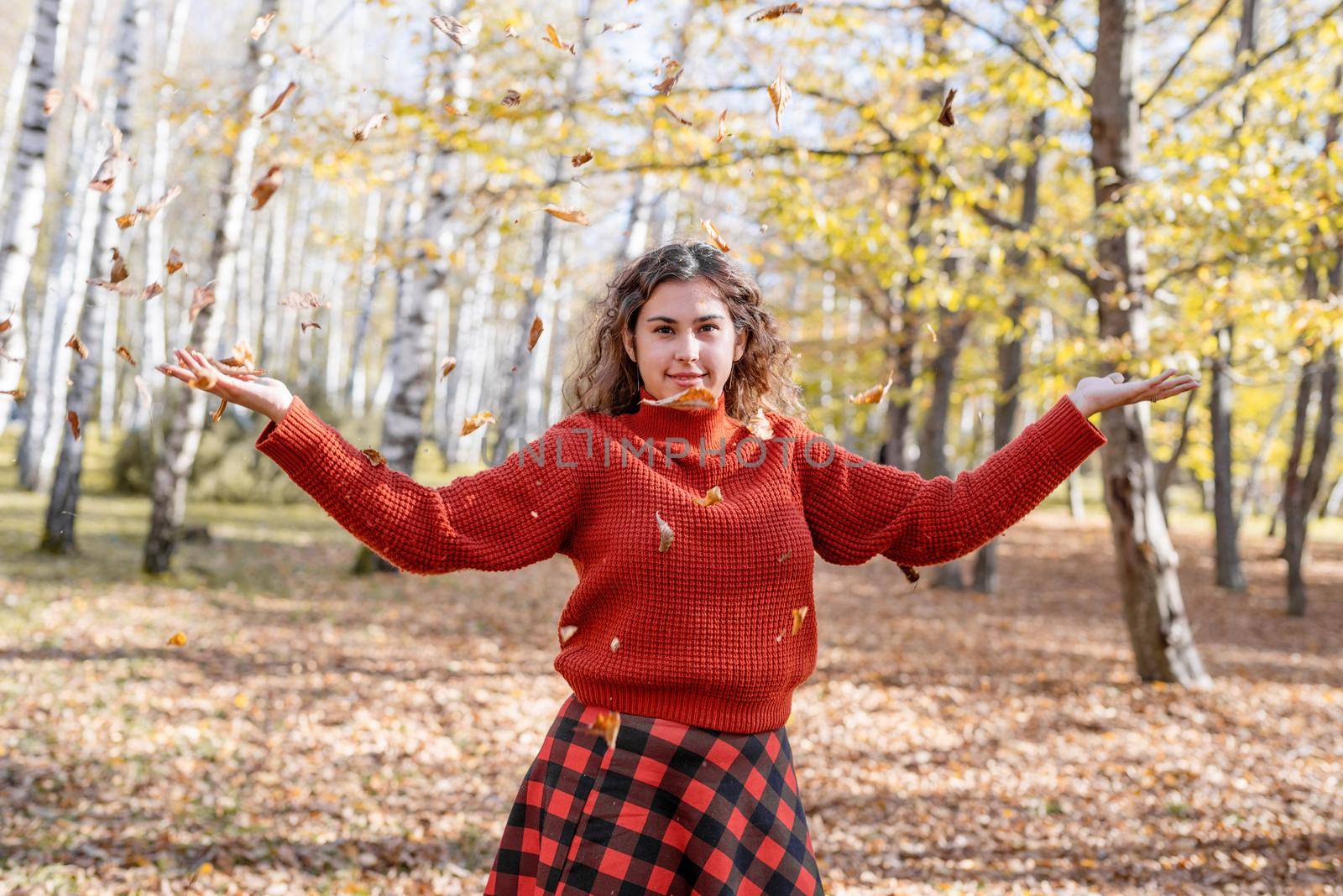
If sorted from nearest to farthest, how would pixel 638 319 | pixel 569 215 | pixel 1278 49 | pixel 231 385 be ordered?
pixel 231 385, pixel 638 319, pixel 569 215, pixel 1278 49

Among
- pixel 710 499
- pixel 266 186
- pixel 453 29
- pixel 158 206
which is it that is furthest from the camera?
pixel 453 29

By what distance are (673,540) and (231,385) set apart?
908 mm

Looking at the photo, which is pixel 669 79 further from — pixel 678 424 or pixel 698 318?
pixel 678 424

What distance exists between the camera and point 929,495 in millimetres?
2285

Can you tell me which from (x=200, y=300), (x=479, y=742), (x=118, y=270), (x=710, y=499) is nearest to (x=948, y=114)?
(x=710, y=499)

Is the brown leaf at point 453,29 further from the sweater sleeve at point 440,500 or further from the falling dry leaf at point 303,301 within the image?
the sweater sleeve at point 440,500

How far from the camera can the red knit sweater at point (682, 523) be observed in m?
2.00

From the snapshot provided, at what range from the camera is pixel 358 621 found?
8094 millimetres

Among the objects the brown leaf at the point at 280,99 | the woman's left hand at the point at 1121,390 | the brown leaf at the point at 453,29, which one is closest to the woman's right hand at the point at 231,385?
the brown leaf at the point at 280,99

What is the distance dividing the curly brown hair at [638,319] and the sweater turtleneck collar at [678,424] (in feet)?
0.33

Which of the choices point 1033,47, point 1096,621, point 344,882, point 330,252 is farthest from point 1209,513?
point 344,882

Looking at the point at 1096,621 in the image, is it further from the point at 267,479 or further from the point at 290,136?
the point at 267,479

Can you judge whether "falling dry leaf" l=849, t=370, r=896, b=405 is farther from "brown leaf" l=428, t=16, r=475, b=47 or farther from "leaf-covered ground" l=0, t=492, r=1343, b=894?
"leaf-covered ground" l=0, t=492, r=1343, b=894

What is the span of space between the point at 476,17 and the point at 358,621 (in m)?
4.72
